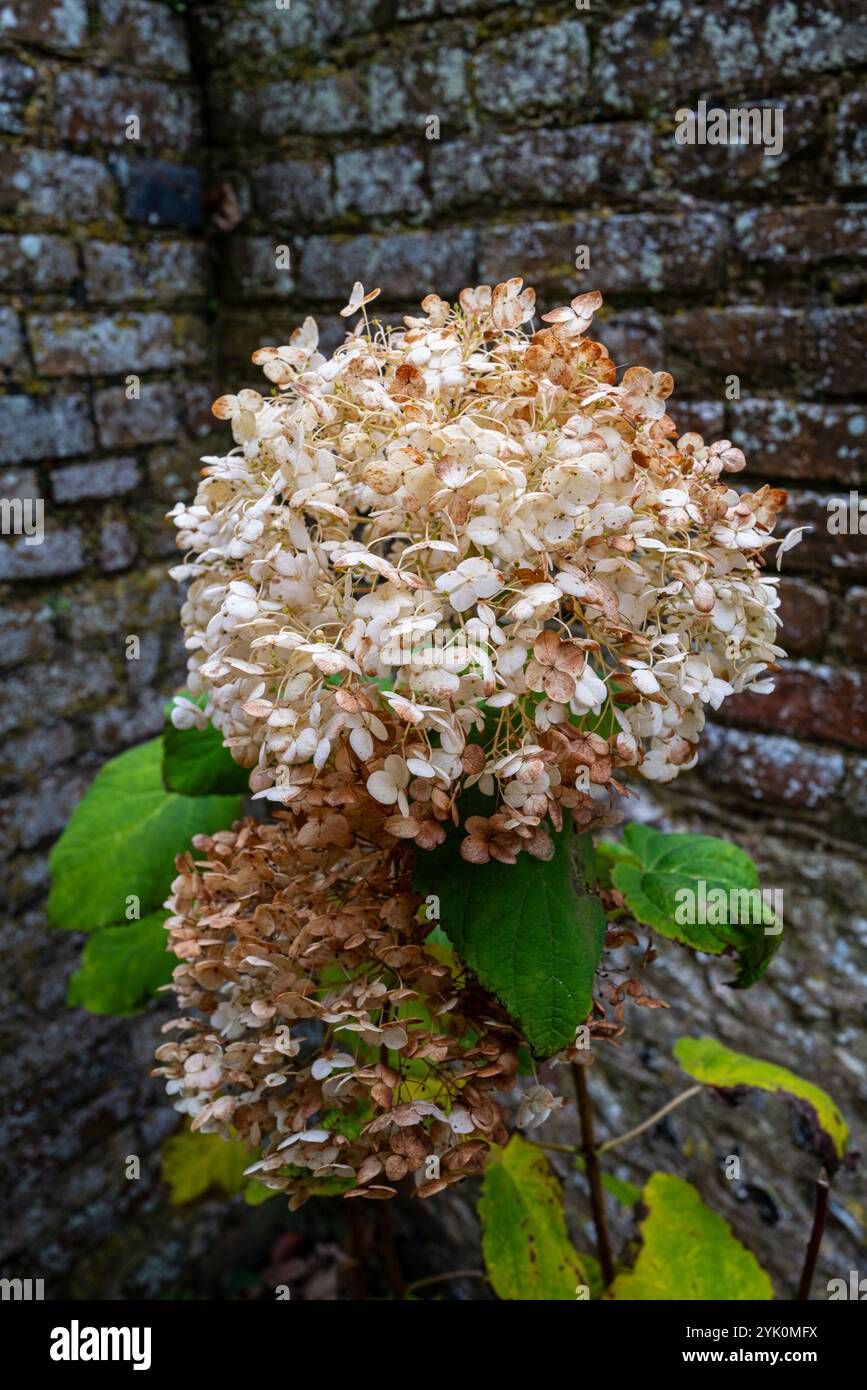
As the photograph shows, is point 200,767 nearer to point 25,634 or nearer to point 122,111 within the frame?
point 25,634

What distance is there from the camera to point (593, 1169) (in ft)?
2.71

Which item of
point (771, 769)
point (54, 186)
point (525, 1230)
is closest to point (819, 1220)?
point (525, 1230)

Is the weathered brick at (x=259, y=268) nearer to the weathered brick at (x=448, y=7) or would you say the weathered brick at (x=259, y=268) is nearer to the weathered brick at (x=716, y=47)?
the weathered brick at (x=448, y=7)

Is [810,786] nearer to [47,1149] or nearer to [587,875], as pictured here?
[587,875]

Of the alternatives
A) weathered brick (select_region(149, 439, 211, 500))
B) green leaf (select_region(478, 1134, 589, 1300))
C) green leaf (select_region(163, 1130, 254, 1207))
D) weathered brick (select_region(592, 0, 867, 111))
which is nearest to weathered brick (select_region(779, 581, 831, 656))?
weathered brick (select_region(592, 0, 867, 111))

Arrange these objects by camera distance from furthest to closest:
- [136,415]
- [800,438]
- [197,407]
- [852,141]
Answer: [197,407] < [136,415] < [800,438] < [852,141]

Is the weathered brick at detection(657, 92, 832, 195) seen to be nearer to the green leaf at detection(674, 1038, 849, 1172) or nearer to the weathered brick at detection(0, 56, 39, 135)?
the weathered brick at detection(0, 56, 39, 135)

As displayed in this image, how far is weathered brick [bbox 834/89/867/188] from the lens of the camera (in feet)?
3.49

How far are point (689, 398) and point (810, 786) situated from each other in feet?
1.74

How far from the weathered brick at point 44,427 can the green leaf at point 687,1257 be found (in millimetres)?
1227

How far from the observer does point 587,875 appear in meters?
0.64

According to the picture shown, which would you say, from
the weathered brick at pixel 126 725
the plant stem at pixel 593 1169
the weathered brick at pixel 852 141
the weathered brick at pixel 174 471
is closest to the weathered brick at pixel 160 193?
the weathered brick at pixel 174 471

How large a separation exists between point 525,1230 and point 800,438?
3.06 ft
